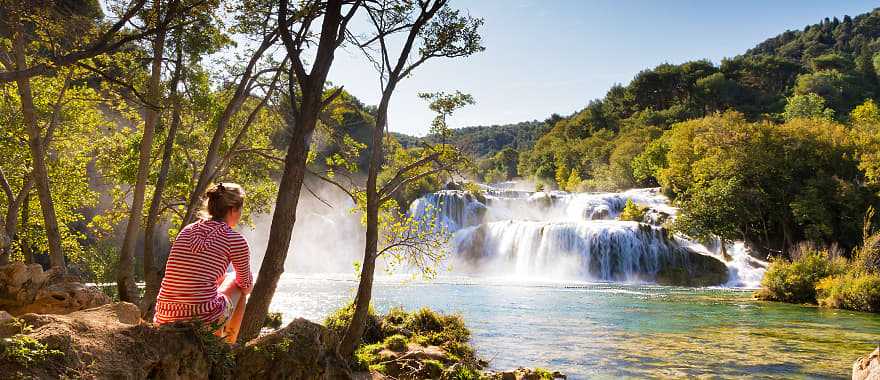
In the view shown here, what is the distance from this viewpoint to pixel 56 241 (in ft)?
30.1

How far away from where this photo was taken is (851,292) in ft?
54.5

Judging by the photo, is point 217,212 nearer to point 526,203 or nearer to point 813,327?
point 813,327

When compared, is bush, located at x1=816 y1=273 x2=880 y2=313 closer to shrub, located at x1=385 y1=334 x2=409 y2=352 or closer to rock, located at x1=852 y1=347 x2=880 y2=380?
rock, located at x1=852 y1=347 x2=880 y2=380

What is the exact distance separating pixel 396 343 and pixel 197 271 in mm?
5269

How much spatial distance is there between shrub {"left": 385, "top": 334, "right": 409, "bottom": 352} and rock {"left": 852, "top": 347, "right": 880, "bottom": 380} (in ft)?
17.4

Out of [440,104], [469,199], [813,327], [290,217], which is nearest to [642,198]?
[469,199]

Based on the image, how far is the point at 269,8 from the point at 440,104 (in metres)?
2.36

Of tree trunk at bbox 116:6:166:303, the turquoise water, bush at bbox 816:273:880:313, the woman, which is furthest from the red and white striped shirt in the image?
bush at bbox 816:273:880:313

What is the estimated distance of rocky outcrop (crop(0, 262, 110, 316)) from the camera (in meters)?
6.29

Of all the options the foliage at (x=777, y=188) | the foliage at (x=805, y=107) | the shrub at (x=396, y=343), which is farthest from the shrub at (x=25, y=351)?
the foliage at (x=805, y=107)

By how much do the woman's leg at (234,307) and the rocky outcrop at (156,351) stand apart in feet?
1.71

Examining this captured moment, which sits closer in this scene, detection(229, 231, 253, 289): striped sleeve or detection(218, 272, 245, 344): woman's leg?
detection(229, 231, 253, 289): striped sleeve

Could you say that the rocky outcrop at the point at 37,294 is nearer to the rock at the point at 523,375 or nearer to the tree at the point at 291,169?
the tree at the point at 291,169

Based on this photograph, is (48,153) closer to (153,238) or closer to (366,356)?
(153,238)
